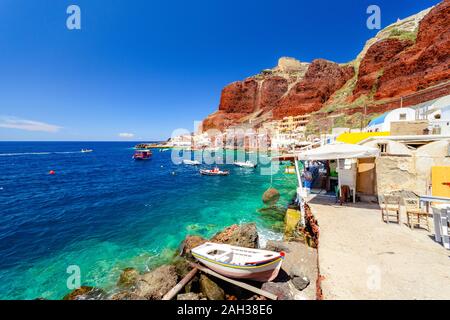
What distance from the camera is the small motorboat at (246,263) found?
553cm

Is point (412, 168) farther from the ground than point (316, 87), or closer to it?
closer to it

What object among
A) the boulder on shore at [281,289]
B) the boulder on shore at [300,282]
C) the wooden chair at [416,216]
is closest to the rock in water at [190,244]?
the boulder on shore at [281,289]

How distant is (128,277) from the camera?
7.80 m

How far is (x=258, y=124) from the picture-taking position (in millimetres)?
82312

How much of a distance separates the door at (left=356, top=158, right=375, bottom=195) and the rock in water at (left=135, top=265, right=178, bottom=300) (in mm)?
9258

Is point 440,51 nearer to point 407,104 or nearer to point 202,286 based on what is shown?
point 407,104

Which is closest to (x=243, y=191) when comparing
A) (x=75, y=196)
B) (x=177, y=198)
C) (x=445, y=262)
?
(x=177, y=198)

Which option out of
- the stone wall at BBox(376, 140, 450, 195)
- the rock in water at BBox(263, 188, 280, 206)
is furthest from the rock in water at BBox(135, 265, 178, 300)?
the rock in water at BBox(263, 188, 280, 206)

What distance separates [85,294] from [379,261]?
9.58m

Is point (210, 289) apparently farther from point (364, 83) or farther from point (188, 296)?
point (364, 83)

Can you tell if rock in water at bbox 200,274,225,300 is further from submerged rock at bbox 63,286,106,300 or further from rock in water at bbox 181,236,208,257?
submerged rock at bbox 63,286,106,300

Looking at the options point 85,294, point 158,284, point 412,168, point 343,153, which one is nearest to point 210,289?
point 158,284

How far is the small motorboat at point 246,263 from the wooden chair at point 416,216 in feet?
14.2

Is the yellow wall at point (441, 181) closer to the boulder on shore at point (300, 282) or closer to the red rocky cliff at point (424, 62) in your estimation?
the boulder on shore at point (300, 282)
